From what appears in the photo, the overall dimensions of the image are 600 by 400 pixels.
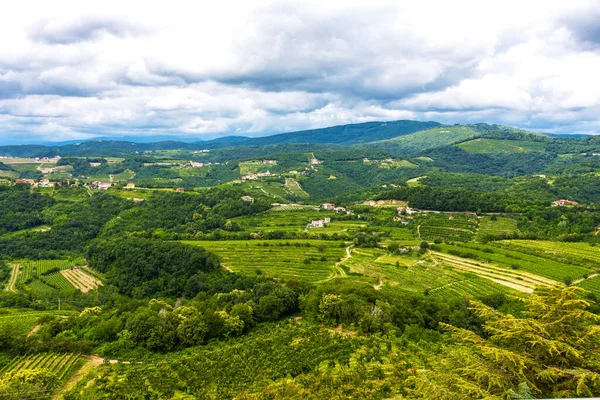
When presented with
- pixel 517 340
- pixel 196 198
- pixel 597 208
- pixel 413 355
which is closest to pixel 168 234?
pixel 196 198

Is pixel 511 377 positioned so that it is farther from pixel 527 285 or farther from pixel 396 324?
pixel 527 285

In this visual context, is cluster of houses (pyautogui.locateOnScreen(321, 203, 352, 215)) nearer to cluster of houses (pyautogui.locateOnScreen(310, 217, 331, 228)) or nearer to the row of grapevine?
cluster of houses (pyautogui.locateOnScreen(310, 217, 331, 228))

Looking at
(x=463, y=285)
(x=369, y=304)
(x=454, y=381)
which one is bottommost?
(x=463, y=285)

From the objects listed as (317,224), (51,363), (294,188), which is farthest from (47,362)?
(294,188)

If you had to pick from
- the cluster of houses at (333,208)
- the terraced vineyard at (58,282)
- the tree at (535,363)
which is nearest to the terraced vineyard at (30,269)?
the terraced vineyard at (58,282)

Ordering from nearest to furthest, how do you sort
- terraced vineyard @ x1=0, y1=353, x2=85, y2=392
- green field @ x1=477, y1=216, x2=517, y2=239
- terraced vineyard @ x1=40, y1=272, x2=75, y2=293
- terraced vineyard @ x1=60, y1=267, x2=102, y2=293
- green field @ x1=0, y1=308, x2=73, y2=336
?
terraced vineyard @ x1=0, y1=353, x2=85, y2=392, green field @ x1=0, y1=308, x2=73, y2=336, terraced vineyard @ x1=40, y1=272, x2=75, y2=293, terraced vineyard @ x1=60, y1=267, x2=102, y2=293, green field @ x1=477, y1=216, x2=517, y2=239

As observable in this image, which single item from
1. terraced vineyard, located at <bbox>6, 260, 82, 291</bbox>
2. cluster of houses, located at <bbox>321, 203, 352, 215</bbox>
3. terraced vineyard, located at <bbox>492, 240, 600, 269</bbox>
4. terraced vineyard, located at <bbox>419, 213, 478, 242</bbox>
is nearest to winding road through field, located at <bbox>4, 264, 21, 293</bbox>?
terraced vineyard, located at <bbox>6, 260, 82, 291</bbox>

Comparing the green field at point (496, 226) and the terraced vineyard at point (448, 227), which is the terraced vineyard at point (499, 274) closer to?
the terraced vineyard at point (448, 227)

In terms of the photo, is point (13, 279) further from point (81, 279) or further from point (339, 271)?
point (339, 271)
